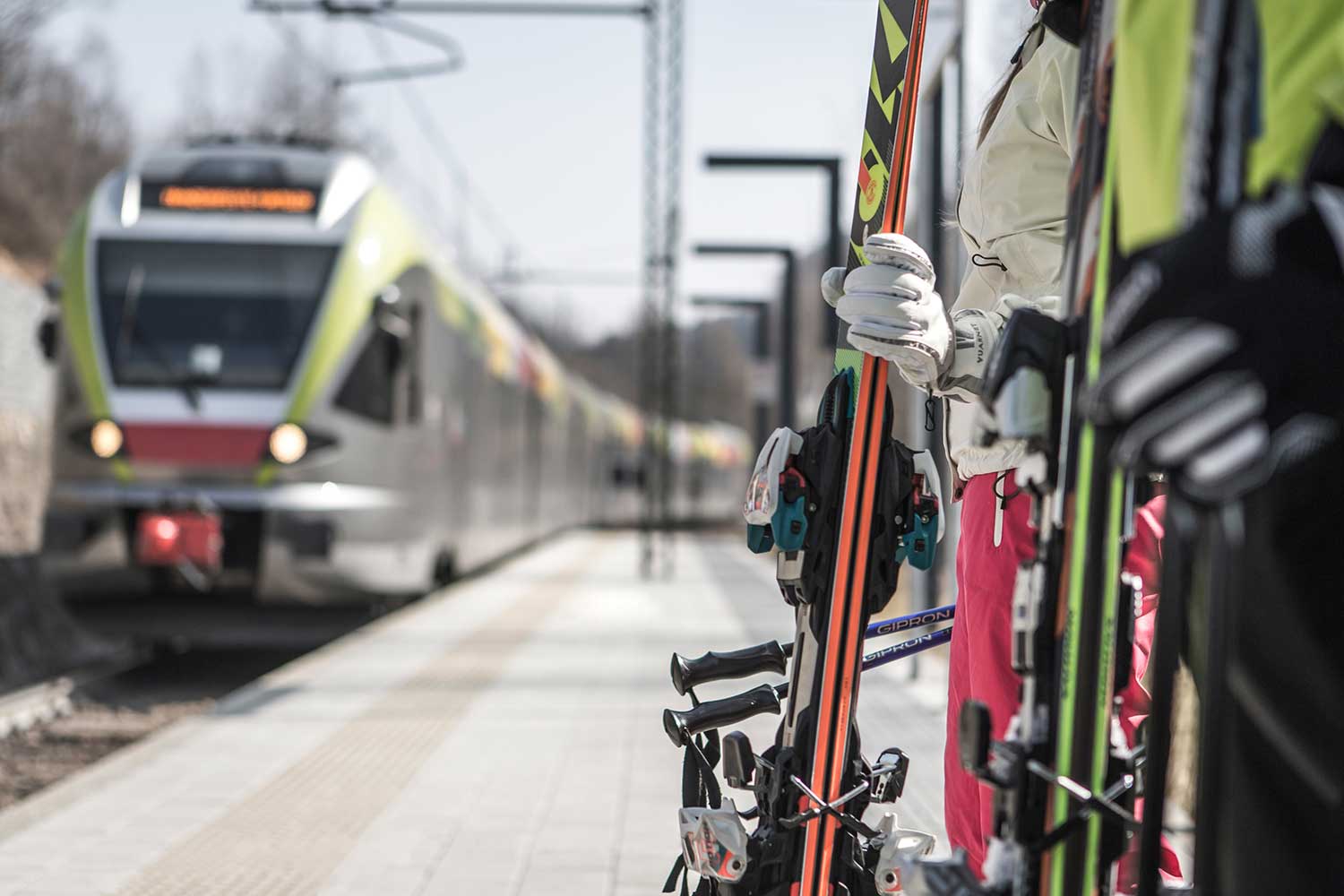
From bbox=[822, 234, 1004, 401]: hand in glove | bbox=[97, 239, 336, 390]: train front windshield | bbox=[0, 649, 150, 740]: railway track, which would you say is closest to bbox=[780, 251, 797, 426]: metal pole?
bbox=[97, 239, 336, 390]: train front windshield

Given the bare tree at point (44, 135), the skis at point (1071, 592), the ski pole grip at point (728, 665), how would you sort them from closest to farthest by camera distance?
the skis at point (1071, 592) < the ski pole grip at point (728, 665) < the bare tree at point (44, 135)

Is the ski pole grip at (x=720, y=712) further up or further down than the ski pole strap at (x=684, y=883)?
further up

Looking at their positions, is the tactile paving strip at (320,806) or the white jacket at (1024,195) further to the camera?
the tactile paving strip at (320,806)

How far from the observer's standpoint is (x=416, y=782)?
5.17m

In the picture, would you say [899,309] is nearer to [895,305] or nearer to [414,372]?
[895,305]

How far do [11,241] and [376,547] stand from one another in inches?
1239

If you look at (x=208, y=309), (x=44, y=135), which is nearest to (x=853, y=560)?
(x=208, y=309)

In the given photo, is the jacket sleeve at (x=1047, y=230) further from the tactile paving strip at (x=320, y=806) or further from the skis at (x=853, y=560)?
the tactile paving strip at (x=320, y=806)

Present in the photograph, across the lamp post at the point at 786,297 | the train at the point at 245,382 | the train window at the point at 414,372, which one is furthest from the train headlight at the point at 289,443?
the lamp post at the point at 786,297

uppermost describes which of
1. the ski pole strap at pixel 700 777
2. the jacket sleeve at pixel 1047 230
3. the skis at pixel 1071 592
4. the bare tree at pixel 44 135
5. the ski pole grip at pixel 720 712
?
the bare tree at pixel 44 135

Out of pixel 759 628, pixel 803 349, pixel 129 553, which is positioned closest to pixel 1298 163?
pixel 129 553

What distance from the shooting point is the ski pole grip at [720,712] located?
2.46 m

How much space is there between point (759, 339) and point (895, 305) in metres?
24.9

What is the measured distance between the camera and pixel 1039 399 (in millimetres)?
1587
